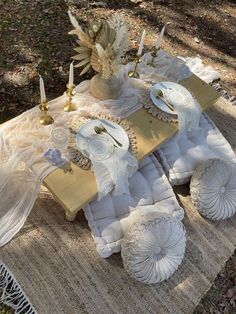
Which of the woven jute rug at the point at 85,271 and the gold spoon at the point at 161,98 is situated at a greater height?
the gold spoon at the point at 161,98

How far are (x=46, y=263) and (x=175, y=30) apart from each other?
289cm

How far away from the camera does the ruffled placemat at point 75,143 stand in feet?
7.68

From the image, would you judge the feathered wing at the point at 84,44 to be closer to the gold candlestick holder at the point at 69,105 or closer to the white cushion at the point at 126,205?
the gold candlestick holder at the point at 69,105

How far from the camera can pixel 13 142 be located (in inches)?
94.6

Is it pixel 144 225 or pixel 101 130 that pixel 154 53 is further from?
pixel 144 225

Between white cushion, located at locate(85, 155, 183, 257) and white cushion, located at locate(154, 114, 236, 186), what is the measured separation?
0.11 m

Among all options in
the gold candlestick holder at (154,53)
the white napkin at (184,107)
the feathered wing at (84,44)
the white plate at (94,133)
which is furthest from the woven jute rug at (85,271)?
the gold candlestick holder at (154,53)

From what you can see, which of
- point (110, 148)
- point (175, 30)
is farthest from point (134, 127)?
point (175, 30)

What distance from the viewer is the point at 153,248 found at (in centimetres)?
224

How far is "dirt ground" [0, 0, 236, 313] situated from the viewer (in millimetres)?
3359

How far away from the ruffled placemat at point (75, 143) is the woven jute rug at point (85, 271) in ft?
1.50

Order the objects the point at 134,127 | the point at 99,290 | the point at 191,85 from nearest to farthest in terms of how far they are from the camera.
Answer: the point at 99,290 < the point at 134,127 < the point at 191,85

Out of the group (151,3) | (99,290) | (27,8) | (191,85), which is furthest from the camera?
(151,3)

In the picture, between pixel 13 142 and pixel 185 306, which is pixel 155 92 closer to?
pixel 13 142
